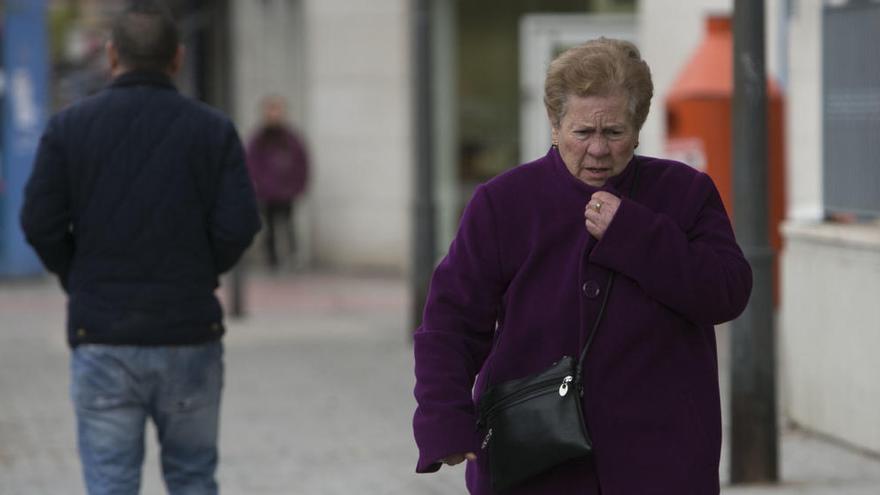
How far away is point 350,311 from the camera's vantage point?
48.7 ft

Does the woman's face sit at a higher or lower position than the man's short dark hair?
lower

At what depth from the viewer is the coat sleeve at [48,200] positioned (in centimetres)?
522

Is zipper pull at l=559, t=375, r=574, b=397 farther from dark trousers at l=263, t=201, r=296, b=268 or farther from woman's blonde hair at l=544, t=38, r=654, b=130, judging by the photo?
dark trousers at l=263, t=201, r=296, b=268

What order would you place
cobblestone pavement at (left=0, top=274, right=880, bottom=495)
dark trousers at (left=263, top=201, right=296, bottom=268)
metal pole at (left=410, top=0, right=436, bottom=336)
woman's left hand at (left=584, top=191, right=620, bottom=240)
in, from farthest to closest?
dark trousers at (left=263, top=201, right=296, bottom=268)
metal pole at (left=410, top=0, right=436, bottom=336)
cobblestone pavement at (left=0, top=274, right=880, bottom=495)
woman's left hand at (left=584, top=191, right=620, bottom=240)

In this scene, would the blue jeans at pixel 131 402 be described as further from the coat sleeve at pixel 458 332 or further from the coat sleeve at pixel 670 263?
the coat sleeve at pixel 670 263

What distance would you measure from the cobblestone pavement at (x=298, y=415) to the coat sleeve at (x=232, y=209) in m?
2.25

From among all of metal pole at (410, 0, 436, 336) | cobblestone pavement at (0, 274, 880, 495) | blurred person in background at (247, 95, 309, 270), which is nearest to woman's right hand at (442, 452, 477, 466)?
cobblestone pavement at (0, 274, 880, 495)

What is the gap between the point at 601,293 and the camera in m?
3.73

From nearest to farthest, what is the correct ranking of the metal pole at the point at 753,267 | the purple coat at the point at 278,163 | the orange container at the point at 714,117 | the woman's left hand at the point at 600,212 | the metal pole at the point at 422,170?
the woman's left hand at the point at 600,212 → the metal pole at the point at 753,267 → the orange container at the point at 714,117 → the metal pole at the point at 422,170 → the purple coat at the point at 278,163

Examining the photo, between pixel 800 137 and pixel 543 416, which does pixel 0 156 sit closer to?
pixel 800 137

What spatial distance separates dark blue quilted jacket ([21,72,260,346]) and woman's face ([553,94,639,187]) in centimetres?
176

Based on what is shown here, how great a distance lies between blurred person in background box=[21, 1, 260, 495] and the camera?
524cm

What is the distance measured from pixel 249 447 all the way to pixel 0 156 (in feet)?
32.4

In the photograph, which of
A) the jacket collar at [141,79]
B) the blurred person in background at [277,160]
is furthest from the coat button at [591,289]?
the blurred person in background at [277,160]
